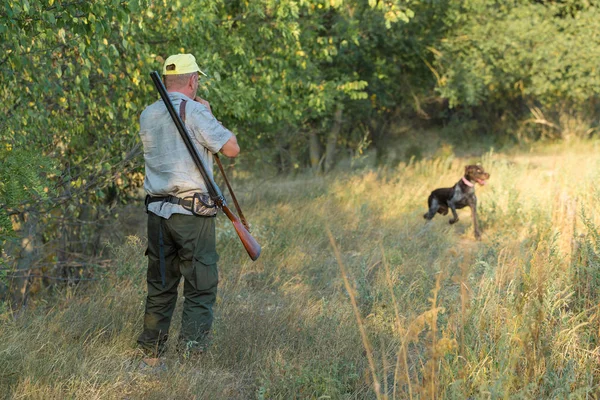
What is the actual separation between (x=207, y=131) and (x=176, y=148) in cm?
24

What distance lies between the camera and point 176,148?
4207 millimetres

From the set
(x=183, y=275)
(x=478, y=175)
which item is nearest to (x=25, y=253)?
(x=183, y=275)

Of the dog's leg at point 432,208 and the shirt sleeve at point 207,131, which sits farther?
the dog's leg at point 432,208

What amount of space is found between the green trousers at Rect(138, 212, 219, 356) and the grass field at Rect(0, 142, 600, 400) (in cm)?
18

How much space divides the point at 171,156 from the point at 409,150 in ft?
62.4

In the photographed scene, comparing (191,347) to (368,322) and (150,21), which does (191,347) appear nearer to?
(368,322)

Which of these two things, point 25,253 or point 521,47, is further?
Answer: point 521,47

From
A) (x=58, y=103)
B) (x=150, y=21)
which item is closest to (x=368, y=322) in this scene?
(x=58, y=103)

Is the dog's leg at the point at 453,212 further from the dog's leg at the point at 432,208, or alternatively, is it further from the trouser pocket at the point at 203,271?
the trouser pocket at the point at 203,271

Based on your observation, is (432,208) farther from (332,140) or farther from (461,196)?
(332,140)

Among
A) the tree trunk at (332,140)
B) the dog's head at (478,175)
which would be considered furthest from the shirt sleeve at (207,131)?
the tree trunk at (332,140)

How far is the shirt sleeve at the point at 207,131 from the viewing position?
13.6 ft

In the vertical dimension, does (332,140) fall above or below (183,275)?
below

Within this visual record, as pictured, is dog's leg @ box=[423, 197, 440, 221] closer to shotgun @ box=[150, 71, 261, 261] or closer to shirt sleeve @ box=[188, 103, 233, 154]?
shotgun @ box=[150, 71, 261, 261]
